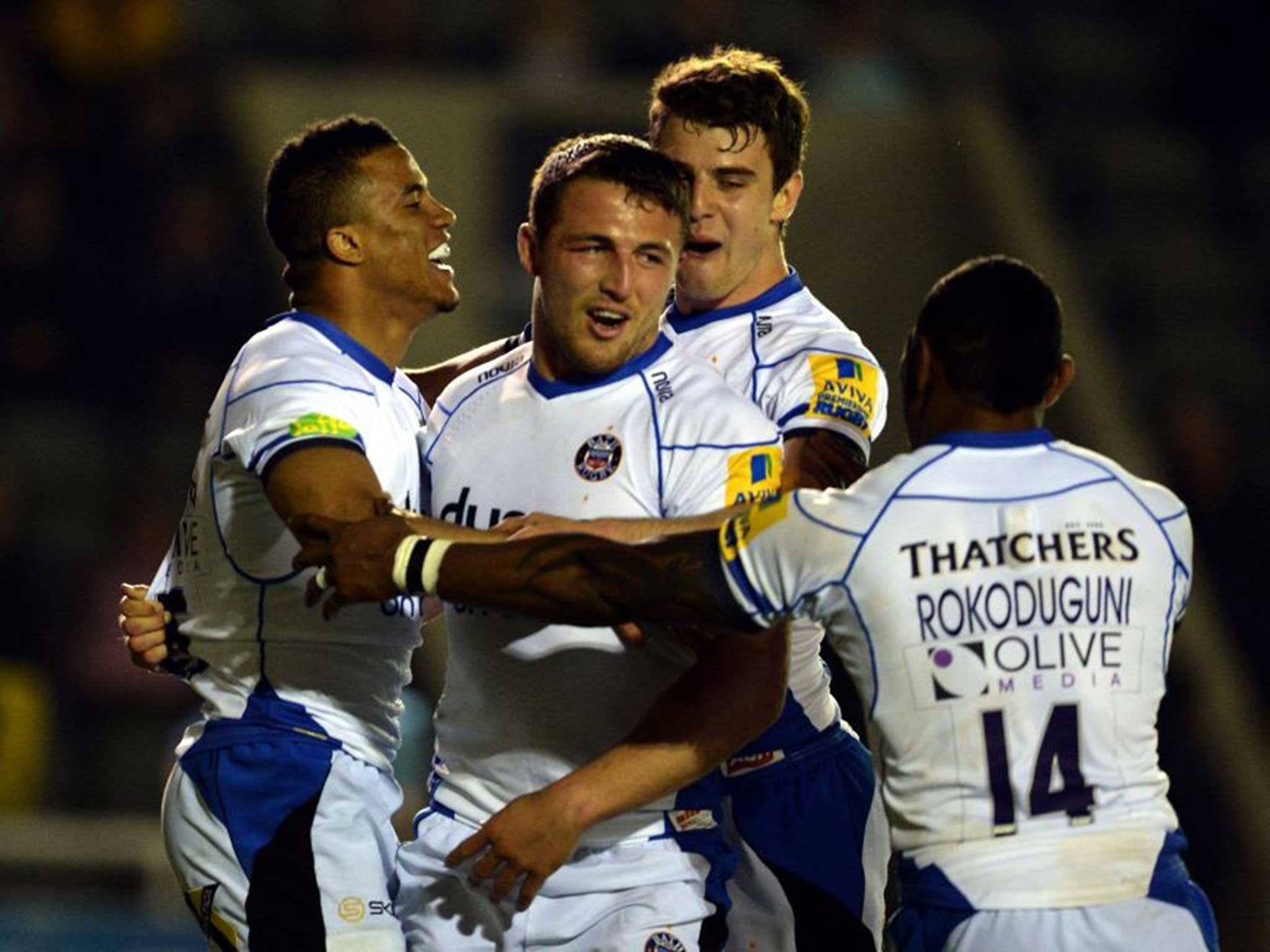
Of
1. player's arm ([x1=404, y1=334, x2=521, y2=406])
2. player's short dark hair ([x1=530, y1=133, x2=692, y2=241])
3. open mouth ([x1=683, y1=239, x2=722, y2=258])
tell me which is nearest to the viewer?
player's short dark hair ([x1=530, y1=133, x2=692, y2=241])

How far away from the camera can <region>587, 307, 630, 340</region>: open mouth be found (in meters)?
4.30

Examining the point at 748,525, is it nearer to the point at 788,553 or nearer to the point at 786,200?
the point at 788,553

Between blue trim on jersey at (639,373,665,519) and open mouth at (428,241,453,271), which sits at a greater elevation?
open mouth at (428,241,453,271)

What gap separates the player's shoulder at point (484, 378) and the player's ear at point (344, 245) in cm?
34

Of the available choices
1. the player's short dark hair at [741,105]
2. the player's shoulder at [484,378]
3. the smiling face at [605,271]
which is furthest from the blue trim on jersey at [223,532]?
the player's short dark hair at [741,105]

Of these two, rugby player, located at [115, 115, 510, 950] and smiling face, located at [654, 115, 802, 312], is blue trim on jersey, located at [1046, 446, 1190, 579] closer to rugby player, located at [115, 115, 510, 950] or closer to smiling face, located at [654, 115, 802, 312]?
rugby player, located at [115, 115, 510, 950]

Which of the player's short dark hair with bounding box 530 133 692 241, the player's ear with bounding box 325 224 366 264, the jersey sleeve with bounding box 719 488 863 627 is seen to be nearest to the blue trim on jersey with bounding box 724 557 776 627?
the jersey sleeve with bounding box 719 488 863 627

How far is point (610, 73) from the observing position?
12156mm

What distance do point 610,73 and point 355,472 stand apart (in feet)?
27.5

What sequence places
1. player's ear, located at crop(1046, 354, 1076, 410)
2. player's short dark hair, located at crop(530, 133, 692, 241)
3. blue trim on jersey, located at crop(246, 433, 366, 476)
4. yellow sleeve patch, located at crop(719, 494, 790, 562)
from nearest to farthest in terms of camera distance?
yellow sleeve patch, located at crop(719, 494, 790, 562) < player's ear, located at crop(1046, 354, 1076, 410) < blue trim on jersey, located at crop(246, 433, 366, 476) < player's short dark hair, located at crop(530, 133, 692, 241)

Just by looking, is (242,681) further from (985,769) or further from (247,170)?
(247,170)

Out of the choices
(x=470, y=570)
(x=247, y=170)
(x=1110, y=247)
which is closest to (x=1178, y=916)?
(x=470, y=570)

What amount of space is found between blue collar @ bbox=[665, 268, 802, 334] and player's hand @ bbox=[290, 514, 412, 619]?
122 centimetres

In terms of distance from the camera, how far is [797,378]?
Answer: 4.78 metres
